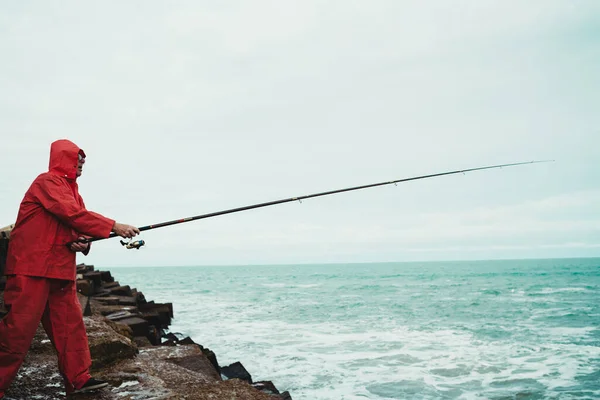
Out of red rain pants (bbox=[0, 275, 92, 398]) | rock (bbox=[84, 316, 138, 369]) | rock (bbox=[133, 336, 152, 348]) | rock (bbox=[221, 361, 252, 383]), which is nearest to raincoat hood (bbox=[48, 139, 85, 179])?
red rain pants (bbox=[0, 275, 92, 398])

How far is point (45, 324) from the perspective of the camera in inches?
109

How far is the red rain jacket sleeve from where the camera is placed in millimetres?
2625

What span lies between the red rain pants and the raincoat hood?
0.64m

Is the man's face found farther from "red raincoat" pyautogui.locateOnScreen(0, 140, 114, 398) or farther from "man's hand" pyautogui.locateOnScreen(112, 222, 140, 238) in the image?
"man's hand" pyautogui.locateOnScreen(112, 222, 140, 238)

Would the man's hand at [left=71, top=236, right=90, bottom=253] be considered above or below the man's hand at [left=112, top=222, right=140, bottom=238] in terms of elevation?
below

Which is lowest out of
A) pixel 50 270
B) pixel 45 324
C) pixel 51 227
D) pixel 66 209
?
pixel 45 324

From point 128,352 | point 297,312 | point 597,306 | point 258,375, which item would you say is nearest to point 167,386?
point 128,352

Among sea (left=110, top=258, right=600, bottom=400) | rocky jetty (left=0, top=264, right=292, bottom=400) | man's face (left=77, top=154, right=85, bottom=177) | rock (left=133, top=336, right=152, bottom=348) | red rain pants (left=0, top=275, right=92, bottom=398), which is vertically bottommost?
sea (left=110, top=258, right=600, bottom=400)

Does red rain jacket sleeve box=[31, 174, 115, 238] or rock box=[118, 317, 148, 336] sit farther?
rock box=[118, 317, 148, 336]

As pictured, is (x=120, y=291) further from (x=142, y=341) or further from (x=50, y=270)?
(x=50, y=270)

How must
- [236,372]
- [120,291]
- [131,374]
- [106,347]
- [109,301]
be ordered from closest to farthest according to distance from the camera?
Answer: [131,374] → [106,347] → [236,372] → [109,301] → [120,291]

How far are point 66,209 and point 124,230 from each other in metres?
0.33

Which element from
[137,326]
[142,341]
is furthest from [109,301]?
[142,341]

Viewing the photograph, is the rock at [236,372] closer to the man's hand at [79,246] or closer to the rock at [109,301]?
the rock at [109,301]
